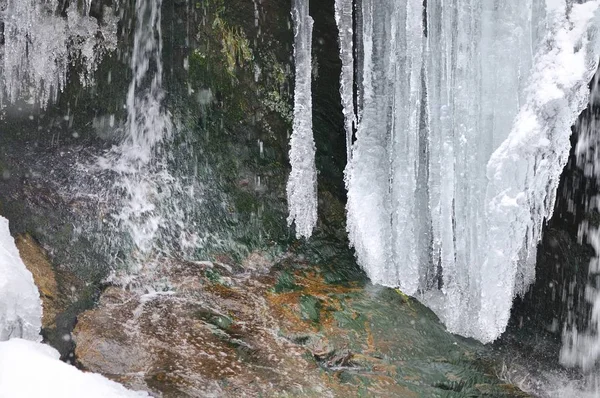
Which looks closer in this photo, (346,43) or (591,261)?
(346,43)

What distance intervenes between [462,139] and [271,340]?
5.75ft

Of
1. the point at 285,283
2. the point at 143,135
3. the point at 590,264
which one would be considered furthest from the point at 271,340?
the point at 590,264

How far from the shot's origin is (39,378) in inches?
128

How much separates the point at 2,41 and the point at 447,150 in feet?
11.1

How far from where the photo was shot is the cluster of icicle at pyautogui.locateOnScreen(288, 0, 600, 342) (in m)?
3.76

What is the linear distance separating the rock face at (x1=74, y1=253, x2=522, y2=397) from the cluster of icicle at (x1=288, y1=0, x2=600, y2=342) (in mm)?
253

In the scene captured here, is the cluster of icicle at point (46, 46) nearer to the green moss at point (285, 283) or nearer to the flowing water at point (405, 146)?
the flowing water at point (405, 146)

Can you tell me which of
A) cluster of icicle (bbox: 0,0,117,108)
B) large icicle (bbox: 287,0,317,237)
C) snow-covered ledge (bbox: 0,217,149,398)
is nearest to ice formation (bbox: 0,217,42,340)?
snow-covered ledge (bbox: 0,217,149,398)

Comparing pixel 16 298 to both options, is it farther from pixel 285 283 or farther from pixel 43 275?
pixel 285 283

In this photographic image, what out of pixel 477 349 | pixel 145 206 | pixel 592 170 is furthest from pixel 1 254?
pixel 592 170

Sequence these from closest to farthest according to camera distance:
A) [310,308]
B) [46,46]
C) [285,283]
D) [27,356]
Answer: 1. [27,356]
2. [310,308]
3. [285,283]
4. [46,46]

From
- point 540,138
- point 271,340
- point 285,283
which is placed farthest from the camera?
point 285,283

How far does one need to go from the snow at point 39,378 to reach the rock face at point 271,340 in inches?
21.3

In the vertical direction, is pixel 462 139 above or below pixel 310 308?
above
